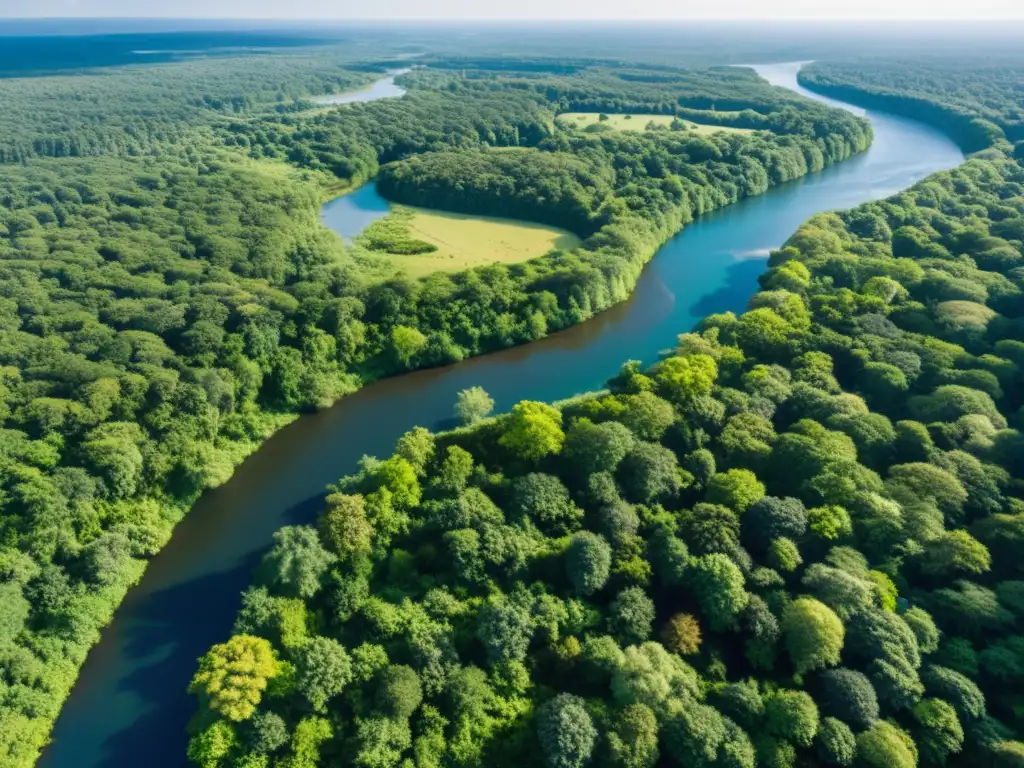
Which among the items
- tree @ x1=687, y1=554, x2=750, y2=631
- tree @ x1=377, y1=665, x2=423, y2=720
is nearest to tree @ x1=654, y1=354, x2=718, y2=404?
tree @ x1=687, y1=554, x2=750, y2=631

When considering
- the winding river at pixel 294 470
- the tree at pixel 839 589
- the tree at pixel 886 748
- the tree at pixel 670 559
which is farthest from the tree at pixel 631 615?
the winding river at pixel 294 470

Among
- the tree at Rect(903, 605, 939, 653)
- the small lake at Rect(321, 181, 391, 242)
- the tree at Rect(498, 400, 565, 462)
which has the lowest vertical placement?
the small lake at Rect(321, 181, 391, 242)

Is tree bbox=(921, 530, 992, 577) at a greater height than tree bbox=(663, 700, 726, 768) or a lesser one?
greater

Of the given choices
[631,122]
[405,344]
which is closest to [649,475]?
[405,344]

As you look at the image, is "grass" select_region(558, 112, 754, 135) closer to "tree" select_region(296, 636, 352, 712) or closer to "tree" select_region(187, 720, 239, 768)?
"tree" select_region(296, 636, 352, 712)

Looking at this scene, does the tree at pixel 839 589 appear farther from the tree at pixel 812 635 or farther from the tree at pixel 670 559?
the tree at pixel 670 559

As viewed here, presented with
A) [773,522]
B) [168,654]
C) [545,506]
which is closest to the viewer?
[168,654]

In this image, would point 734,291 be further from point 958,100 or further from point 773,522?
point 958,100
